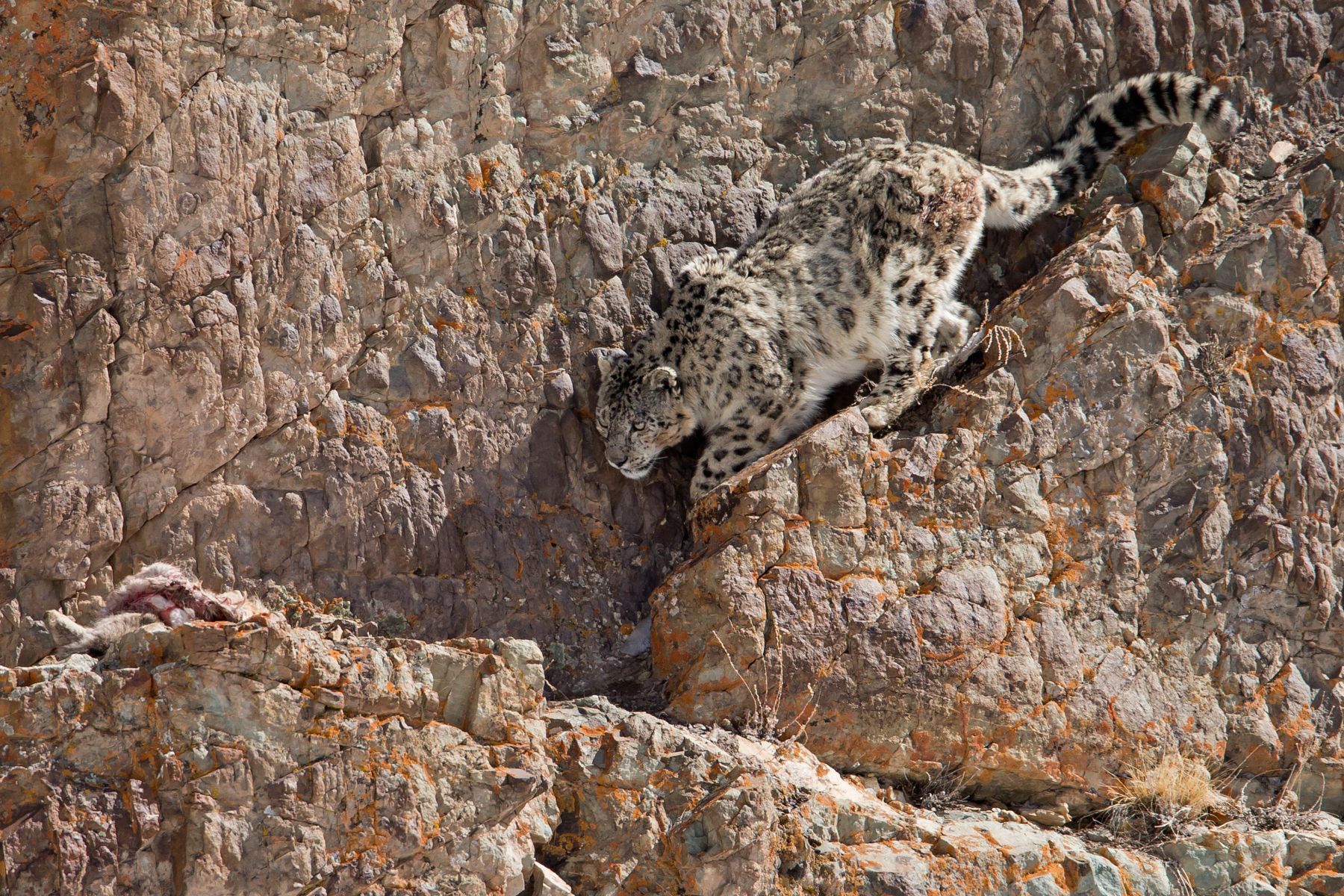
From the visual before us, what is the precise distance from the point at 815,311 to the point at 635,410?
1.35 m

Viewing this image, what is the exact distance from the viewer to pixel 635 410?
7152 mm

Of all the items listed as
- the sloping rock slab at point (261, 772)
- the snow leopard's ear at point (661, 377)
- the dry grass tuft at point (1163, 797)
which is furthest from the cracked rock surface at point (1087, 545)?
the sloping rock slab at point (261, 772)

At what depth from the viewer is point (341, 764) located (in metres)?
5.07

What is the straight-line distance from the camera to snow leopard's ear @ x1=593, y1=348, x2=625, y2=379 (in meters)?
7.32

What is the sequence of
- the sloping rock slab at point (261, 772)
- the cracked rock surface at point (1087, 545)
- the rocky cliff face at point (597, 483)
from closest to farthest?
1. the sloping rock slab at point (261, 772)
2. the rocky cliff face at point (597, 483)
3. the cracked rock surface at point (1087, 545)

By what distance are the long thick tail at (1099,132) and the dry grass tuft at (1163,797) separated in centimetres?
360

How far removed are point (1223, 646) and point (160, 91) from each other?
256 inches

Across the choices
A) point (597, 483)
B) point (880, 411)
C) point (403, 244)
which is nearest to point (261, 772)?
point (597, 483)

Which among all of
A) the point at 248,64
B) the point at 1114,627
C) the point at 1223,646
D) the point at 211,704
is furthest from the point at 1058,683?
the point at 248,64

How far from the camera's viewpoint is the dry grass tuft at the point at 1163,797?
21.1 ft

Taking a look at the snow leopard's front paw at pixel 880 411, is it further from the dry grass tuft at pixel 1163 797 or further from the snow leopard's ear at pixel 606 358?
the dry grass tuft at pixel 1163 797

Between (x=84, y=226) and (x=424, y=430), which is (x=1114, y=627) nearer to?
(x=424, y=430)

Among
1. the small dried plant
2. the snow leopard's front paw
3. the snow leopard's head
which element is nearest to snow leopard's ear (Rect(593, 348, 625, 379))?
the snow leopard's head

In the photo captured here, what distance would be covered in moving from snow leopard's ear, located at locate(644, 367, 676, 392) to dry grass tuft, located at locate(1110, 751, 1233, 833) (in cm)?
337
